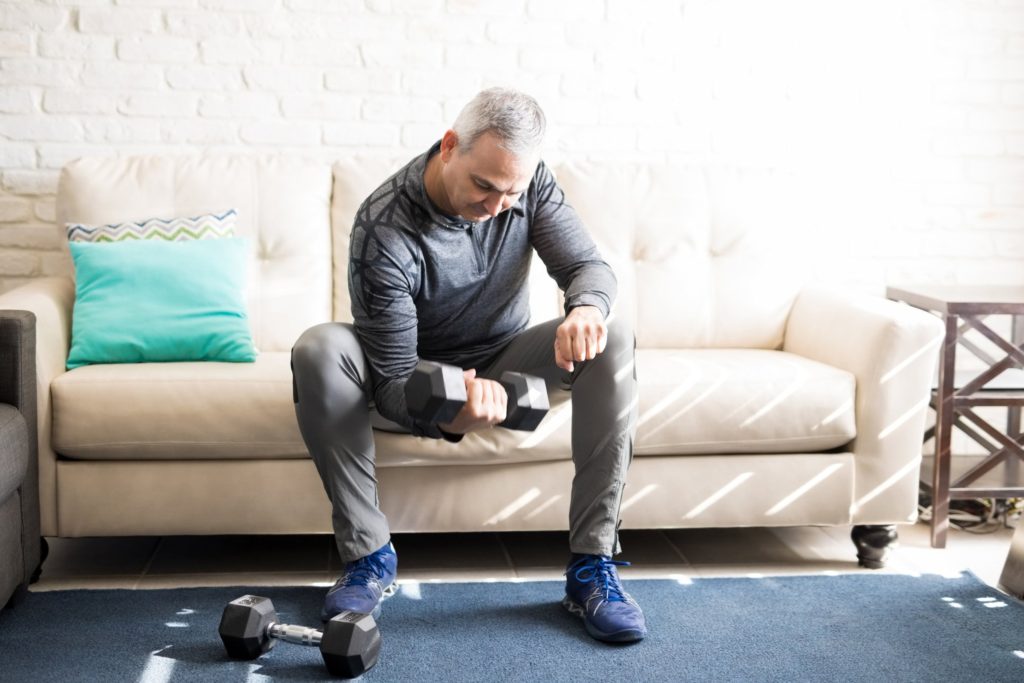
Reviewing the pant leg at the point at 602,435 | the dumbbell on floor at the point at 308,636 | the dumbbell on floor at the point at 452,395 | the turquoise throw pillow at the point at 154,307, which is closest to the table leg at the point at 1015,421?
the pant leg at the point at 602,435

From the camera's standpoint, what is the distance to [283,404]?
2.12 meters

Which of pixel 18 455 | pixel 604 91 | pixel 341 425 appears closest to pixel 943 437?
pixel 604 91

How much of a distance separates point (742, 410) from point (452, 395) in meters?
0.81

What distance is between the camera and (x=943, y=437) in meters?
2.44

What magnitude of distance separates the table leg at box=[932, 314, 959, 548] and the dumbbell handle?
4.77ft

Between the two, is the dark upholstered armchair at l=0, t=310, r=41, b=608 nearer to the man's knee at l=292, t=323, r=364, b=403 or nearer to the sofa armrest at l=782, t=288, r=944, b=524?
the man's knee at l=292, t=323, r=364, b=403

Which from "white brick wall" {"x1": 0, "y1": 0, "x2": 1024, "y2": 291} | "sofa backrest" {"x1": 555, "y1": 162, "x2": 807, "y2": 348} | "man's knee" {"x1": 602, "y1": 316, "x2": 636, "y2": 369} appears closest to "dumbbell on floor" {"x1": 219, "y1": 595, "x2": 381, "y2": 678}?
"man's knee" {"x1": 602, "y1": 316, "x2": 636, "y2": 369}

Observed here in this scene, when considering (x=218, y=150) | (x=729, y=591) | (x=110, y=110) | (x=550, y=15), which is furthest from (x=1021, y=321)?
(x=110, y=110)

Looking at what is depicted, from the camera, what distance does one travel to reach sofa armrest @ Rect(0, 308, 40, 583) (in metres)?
1.94

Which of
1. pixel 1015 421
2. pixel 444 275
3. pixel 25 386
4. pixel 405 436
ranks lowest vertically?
pixel 1015 421

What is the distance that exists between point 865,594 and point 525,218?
986mm

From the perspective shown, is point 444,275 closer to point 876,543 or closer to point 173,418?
point 173,418

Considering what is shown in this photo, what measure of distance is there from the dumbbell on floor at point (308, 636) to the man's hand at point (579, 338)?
1.79 ft

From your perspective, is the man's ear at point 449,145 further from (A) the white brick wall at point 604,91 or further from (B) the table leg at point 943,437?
(B) the table leg at point 943,437
